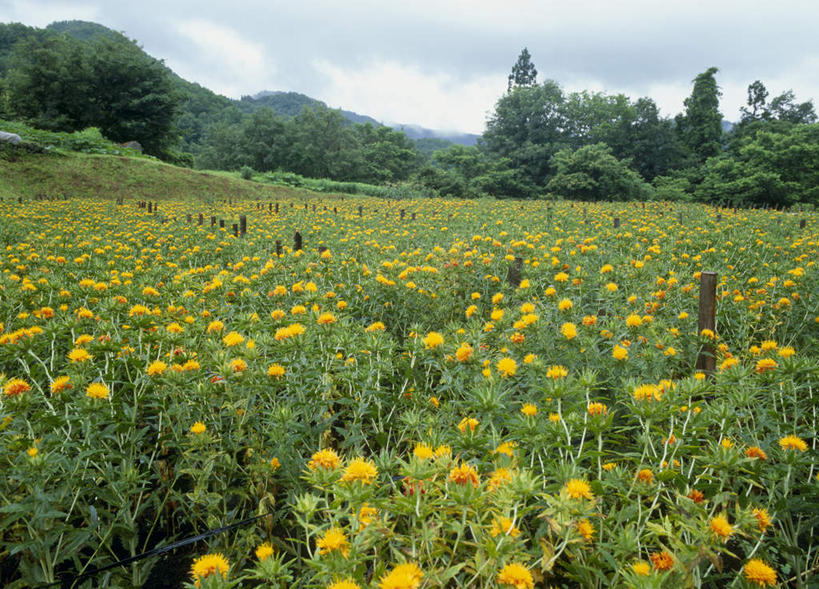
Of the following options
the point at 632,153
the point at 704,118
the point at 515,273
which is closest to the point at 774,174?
the point at 632,153

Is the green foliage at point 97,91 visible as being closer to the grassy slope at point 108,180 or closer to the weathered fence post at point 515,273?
the grassy slope at point 108,180

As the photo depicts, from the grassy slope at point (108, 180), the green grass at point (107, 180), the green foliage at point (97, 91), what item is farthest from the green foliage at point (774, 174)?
the green foliage at point (97, 91)

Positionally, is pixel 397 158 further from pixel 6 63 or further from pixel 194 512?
pixel 194 512

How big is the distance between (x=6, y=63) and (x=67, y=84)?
22817 mm

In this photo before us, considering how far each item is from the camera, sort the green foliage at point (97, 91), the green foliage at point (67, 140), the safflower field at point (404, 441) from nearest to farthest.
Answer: the safflower field at point (404, 441)
the green foliage at point (67, 140)
the green foliage at point (97, 91)

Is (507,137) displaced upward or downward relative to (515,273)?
upward

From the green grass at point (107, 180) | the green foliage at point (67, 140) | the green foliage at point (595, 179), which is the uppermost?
the green foliage at point (595, 179)

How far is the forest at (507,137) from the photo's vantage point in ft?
97.3

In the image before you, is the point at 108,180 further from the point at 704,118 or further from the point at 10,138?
the point at 704,118

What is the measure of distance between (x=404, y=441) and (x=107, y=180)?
935 inches

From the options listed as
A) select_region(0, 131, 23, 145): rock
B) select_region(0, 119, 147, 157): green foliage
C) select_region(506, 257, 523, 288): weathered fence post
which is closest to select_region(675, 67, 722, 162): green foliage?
select_region(506, 257, 523, 288): weathered fence post

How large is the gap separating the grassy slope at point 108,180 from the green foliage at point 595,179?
65.8ft

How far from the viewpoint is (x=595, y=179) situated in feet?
100

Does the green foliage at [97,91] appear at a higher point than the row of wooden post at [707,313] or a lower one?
higher
